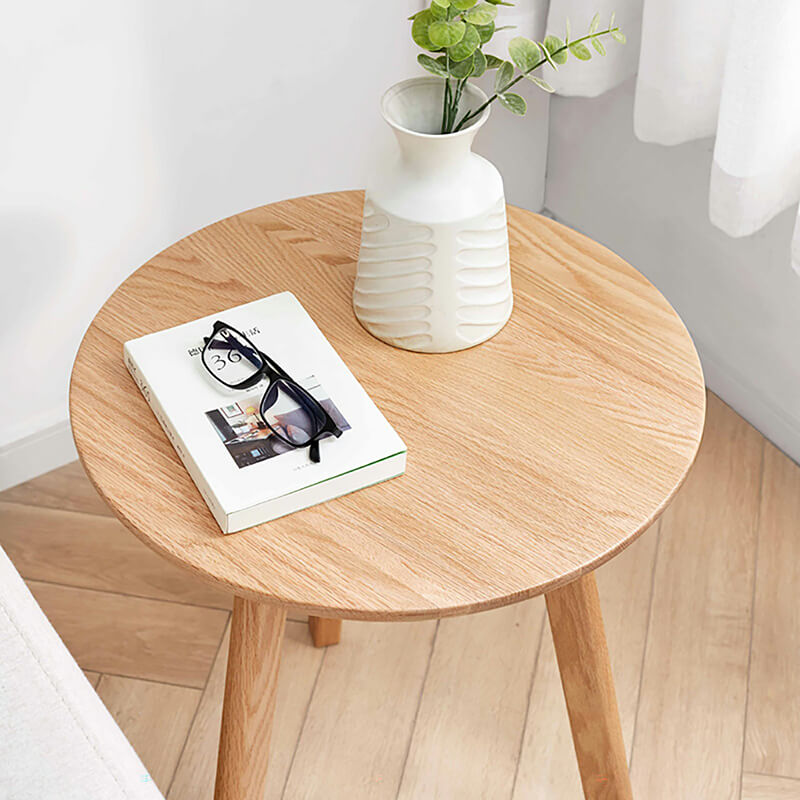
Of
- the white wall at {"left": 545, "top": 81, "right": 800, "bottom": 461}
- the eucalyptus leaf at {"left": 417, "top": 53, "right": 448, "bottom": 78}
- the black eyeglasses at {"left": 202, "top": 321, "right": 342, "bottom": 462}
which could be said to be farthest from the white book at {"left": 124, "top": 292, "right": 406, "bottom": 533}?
the white wall at {"left": 545, "top": 81, "right": 800, "bottom": 461}

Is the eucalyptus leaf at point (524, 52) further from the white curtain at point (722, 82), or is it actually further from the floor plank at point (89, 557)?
the floor plank at point (89, 557)

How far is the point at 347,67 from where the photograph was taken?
1.38 metres

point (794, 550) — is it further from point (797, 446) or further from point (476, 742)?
point (476, 742)

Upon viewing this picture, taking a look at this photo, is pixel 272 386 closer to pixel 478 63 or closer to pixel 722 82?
pixel 478 63

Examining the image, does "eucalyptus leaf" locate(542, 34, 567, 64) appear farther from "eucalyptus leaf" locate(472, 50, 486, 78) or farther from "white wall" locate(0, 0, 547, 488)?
"white wall" locate(0, 0, 547, 488)

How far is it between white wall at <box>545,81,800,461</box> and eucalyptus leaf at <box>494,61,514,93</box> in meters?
0.64

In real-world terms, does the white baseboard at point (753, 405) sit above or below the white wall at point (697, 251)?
below

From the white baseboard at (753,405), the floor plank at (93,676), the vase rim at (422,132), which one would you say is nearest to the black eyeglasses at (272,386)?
the vase rim at (422,132)

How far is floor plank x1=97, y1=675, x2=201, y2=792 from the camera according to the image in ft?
3.85

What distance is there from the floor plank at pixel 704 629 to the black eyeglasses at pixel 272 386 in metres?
0.63

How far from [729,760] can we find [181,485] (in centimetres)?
75

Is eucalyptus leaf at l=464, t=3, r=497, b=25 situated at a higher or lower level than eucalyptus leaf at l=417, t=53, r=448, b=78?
higher

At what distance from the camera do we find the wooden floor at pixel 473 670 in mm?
1164

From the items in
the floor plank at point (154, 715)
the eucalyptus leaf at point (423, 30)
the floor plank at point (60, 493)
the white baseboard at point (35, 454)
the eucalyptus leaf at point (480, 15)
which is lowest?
the floor plank at point (154, 715)
